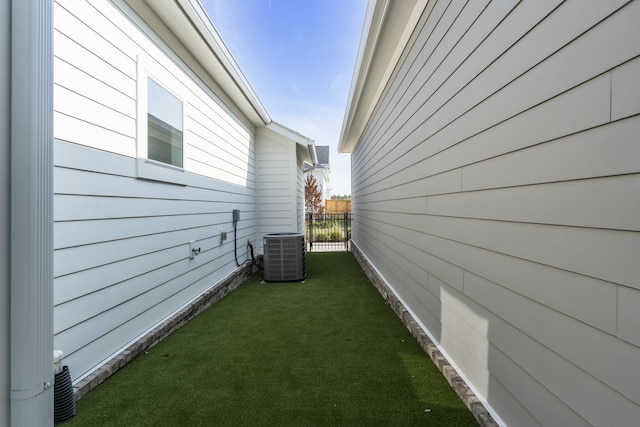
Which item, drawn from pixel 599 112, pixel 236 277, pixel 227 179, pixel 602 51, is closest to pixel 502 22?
pixel 602 51

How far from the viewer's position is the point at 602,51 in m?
0.98

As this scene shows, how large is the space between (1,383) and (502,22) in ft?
8.82

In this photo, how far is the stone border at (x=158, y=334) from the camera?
6.97ft

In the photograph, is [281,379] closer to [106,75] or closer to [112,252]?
[112,252]

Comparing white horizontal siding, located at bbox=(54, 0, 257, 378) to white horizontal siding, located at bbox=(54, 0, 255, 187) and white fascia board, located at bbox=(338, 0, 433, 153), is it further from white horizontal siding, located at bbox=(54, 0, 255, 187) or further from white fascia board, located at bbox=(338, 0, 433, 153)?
white fascia board, located at bbox=(338, 0, 433, 153)

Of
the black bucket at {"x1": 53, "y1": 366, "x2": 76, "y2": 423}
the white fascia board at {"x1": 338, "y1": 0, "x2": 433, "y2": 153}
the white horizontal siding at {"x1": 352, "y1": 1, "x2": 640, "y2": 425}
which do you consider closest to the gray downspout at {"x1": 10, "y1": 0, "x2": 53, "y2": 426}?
the black bucket at {"x1": 53, "y1": 366, "x2": 76, "y2": 423}

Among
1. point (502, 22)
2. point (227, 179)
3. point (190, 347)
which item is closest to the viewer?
point (502, 22)

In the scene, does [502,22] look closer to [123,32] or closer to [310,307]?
[123,32]

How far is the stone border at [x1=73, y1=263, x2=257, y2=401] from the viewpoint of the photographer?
2.12m

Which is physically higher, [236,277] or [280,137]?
[280,137]

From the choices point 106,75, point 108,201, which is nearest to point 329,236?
point 108,201

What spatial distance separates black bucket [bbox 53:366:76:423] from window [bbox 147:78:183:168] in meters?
1.77

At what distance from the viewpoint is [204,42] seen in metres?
3.57

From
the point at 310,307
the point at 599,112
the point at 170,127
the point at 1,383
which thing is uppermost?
the point at 170,127
